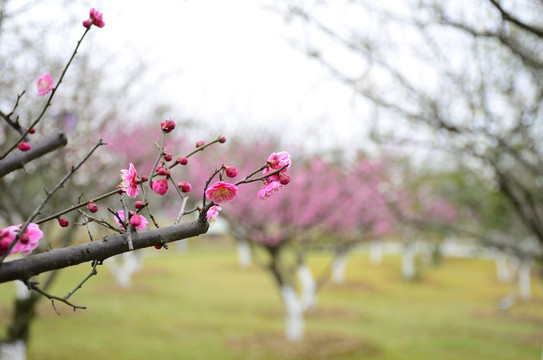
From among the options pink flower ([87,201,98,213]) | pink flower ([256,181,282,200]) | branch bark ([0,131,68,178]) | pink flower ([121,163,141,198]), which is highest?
branch bark ([0,131,68,178])

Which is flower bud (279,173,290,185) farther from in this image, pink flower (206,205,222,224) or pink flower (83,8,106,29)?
pink flower (83,8,106,29)

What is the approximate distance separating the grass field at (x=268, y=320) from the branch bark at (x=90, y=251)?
927 cm

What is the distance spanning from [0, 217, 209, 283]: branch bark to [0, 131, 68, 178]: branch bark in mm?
495

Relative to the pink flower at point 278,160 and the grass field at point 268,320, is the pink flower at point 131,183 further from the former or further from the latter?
the grass field at point 268,320

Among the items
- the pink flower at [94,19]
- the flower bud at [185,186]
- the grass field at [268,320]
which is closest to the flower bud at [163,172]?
the flower bud at [185,186]

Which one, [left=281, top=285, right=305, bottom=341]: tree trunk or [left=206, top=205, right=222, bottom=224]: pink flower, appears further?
[left=281, top=285, right=305, bottom=341]: tree trunk

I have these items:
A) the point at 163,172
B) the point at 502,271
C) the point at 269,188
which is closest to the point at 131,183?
the point at 163,172

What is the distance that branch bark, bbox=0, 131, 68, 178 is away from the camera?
1.53 m

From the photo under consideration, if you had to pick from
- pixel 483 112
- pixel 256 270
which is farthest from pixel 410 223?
pixel 256 270

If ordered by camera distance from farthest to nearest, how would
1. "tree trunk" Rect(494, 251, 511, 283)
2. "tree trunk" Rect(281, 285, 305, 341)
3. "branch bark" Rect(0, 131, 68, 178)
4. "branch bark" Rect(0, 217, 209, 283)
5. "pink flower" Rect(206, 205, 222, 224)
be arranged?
"tree trunk" Rect(494, 251, 511, 283), "tree trunk" Rect(281, 285, 305, 341), "branch bark" Rect(0, 131, 68, 178), "pink flower" Rect(206, 205, 222, 224), "branch bark" Rect(0, 217, 209, 283)

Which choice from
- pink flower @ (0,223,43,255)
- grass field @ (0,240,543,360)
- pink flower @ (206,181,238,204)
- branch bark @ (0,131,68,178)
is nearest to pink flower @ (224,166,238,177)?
pink flower @ (206,181,238,204)

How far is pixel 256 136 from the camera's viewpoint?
12711 millimetres

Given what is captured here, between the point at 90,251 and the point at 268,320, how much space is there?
13053 mm

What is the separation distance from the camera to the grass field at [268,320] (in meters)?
10.4
